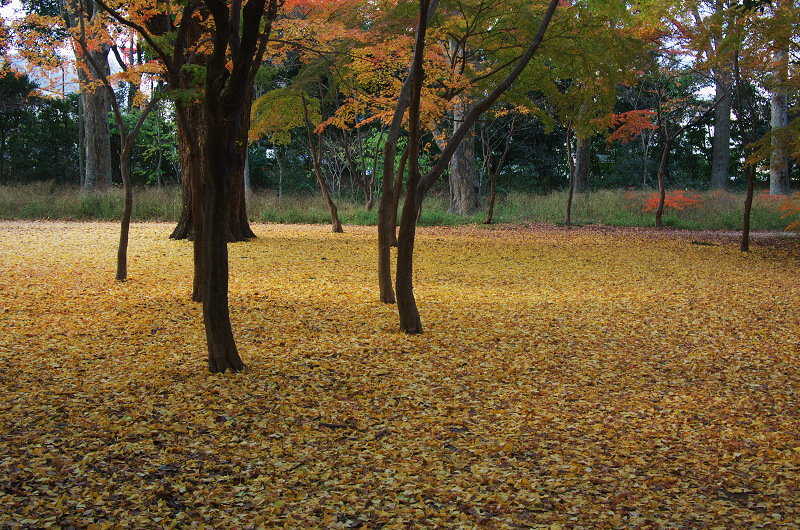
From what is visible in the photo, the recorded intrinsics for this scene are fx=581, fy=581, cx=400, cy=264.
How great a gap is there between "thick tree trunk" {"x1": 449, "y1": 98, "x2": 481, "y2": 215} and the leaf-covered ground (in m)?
11.3

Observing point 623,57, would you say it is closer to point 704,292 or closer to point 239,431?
point 704,292

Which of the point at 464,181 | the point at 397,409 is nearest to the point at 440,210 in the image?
the point at 464,181

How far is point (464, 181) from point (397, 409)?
50.9 feet

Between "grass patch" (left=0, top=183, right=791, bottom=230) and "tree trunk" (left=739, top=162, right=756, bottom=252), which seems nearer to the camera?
"tree trunk" (left=739, top=162, right=756, bottom=252)

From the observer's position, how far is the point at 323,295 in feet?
22.0

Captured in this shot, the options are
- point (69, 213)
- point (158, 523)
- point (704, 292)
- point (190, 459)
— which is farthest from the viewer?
point (69, 213)

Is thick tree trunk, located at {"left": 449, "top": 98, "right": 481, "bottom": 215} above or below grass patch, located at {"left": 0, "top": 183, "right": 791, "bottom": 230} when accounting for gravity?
above

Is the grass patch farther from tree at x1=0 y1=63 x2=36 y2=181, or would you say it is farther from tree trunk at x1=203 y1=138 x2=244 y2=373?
tree trunk at x1=203 y1=138 x2=244 y2=373

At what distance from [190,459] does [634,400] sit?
8.92 feet

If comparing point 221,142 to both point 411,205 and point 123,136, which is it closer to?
point 411,205

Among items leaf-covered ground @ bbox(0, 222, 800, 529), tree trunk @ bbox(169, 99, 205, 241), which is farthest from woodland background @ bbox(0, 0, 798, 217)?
leaf-covered ground @ bbox(0, 222, 800, 529)

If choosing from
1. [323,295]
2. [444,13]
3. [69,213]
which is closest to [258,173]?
[69,213]

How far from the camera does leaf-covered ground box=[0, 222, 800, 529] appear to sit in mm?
2443

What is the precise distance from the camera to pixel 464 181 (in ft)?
60.6
